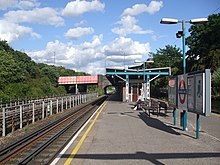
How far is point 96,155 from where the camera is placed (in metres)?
8.20

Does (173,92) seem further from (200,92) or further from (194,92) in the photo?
(200,92)

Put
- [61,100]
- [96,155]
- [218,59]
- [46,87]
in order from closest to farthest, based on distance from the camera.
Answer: [96,155] → [61,100] → [218,59] → [46,87]

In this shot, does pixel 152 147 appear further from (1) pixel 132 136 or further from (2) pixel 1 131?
(2) pixel 1 131

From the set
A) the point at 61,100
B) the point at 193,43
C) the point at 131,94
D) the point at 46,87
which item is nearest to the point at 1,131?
the point at 61,100

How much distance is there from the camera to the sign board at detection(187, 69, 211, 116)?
9751mm

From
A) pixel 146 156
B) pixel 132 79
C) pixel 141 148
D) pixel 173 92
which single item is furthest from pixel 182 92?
pixel 132 79

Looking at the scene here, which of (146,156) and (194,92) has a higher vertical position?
(194,92)

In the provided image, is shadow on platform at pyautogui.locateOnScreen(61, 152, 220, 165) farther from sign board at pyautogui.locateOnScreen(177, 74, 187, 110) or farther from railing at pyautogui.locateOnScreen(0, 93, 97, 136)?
railing at pyautogui.locateOnScreen(0, 93, 97, 136)

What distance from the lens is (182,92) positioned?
40.7 feet

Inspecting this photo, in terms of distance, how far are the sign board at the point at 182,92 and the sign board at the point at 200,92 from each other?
59 cm

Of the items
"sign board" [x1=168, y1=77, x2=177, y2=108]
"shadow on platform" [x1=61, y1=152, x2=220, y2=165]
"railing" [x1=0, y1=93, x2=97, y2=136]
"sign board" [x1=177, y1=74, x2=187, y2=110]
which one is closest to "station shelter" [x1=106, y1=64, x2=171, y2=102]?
"railing" [x1=0, y1=93, x2=97, y2=136]

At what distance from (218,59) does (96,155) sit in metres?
33.1

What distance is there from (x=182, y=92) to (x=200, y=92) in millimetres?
2338

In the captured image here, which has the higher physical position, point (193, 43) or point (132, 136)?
point (193, 43)
